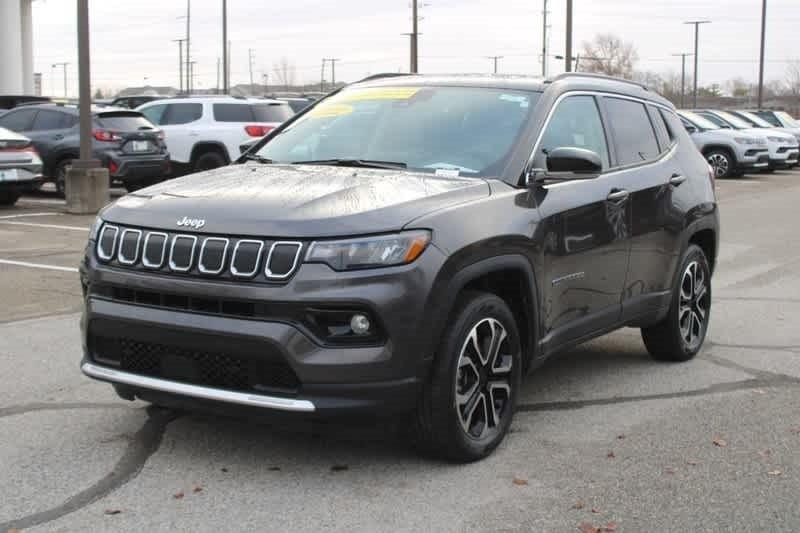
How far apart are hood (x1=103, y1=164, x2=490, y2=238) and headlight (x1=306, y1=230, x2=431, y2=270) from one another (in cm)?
4

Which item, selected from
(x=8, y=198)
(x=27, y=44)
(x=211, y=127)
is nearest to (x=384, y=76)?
(x=8, y=198)

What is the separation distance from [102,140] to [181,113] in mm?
3480

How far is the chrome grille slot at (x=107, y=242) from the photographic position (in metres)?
4.74

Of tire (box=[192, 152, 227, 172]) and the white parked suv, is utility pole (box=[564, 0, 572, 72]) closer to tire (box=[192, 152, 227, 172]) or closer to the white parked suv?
the white parked suv

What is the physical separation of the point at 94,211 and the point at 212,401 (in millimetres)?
12487

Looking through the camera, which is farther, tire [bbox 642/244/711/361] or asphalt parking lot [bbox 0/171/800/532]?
tire [bbox 642/244/711/361]

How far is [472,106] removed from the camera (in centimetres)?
573

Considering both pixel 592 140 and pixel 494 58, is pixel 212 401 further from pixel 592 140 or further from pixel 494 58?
pixel 494 58

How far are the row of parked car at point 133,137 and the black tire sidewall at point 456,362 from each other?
11.2 meters

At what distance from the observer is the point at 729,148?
2917cm

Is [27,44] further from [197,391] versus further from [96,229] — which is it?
[197,391]

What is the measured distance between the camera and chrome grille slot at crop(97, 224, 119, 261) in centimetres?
474

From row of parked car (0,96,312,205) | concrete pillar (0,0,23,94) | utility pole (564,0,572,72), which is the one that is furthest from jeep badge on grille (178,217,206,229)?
concrete pillar (0,0,23,94)

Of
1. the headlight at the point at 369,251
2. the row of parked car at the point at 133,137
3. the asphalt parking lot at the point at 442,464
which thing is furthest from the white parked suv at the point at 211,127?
the headlight at the point at 369,251
